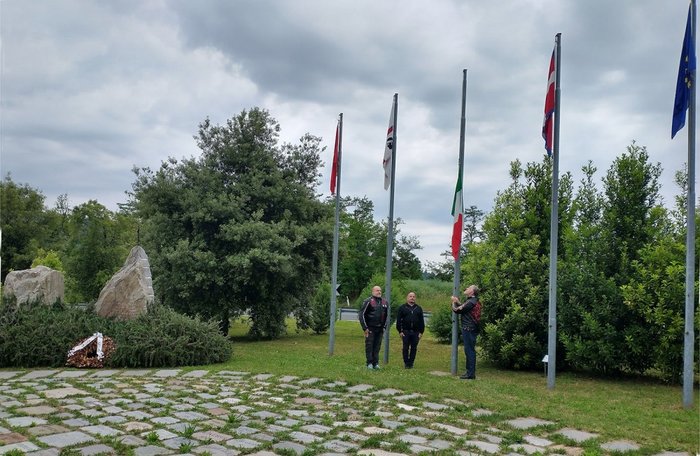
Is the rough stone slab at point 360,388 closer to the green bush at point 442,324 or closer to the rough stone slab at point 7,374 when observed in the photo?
the rough stone slab at point 7,374

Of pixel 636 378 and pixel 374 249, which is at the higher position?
pixel 374 249

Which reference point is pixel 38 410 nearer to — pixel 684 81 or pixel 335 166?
pixel 335 166

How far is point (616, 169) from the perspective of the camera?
11.9 metres

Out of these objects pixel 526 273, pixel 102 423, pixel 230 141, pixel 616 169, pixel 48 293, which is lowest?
pixel 102 423

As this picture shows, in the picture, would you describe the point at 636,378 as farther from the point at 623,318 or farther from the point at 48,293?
the point at 48,293

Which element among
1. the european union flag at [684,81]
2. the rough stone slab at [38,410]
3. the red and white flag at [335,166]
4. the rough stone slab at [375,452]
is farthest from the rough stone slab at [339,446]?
the red and white flag at [335,166]

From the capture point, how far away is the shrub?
37.4 ft

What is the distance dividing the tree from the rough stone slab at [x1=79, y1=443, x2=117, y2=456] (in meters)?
11.3

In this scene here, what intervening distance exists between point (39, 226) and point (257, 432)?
52.1 meters

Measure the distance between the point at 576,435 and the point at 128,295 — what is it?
10.7 meters

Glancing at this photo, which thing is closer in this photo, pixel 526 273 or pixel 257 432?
pixel 257 432

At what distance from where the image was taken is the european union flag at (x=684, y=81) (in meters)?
8.58

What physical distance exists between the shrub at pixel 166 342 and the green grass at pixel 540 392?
0.54 m

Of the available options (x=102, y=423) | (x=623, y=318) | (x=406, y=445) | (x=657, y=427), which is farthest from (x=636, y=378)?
(x=102, y=423)
